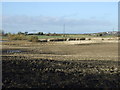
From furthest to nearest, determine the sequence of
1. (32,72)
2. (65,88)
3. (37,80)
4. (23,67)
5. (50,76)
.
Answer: (23,67) → (32,72) → (50,76) → (37,80) → (65,88)

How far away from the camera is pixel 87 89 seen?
6543 millimetres

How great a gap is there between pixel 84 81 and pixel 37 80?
5.66 feet

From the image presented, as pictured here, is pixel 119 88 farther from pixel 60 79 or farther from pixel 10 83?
pixel 10 83

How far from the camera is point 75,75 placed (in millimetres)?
8320

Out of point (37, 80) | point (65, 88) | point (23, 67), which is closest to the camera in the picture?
point (65, 88)

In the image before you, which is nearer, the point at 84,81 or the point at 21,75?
the point at 84,81

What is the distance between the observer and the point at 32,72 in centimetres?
860

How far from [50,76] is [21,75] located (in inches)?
45.7

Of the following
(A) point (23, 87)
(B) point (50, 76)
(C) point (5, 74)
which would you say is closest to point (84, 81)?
(B) point (50, 76)

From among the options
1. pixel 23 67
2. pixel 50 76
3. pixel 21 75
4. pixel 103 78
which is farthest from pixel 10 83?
pixel 103 78

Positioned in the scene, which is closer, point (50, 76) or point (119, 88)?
point (119, 88)

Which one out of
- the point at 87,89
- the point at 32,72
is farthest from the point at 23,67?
the point at 87,89

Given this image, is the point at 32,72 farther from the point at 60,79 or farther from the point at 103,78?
the point at 103,78

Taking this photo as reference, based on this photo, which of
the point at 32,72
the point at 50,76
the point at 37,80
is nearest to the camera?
the point at 37,80
